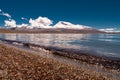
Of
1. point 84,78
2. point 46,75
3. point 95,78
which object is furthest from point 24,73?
point 95,78

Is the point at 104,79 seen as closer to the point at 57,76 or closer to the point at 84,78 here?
the point at 84,78

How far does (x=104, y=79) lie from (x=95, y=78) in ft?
2.83

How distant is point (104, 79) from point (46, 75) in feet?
16.6

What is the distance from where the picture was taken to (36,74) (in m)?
15.1

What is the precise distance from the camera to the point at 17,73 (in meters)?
14.8

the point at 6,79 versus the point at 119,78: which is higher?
the point at 6,79

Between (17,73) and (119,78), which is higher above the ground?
(17,73)

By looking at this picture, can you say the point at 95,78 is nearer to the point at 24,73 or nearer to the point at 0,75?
the point at 24,73

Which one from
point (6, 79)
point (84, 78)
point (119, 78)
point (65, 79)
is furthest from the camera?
point (119, 78)

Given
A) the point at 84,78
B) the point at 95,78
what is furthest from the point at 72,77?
the point at 95,78

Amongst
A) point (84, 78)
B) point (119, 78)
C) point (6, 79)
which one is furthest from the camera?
point (119, 78)

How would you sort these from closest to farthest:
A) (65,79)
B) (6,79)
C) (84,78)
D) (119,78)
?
(6,79) < (65,79) < (84,78) < (119,78)

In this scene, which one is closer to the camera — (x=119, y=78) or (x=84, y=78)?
(x=84, y=78)

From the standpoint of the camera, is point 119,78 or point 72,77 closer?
point 72,77
